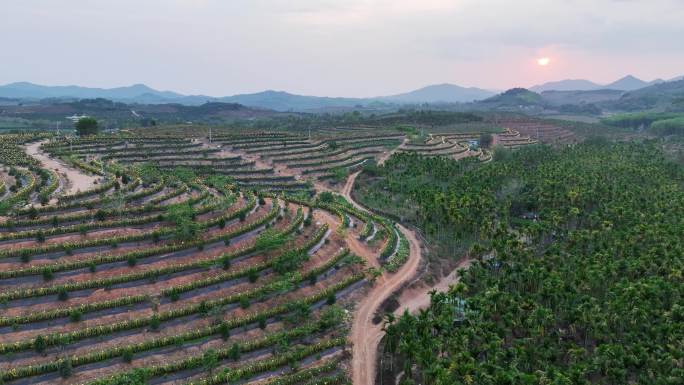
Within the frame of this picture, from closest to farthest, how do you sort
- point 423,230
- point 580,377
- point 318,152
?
point 580,377 < point 423,230 < point 318,152

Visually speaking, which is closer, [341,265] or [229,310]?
[229,310]

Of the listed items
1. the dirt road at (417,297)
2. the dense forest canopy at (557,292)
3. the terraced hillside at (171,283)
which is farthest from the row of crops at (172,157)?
the dirt road at (417,297)

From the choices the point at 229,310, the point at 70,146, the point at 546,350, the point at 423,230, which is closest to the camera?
the point at 546,350

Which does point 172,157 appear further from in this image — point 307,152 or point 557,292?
point 557,292

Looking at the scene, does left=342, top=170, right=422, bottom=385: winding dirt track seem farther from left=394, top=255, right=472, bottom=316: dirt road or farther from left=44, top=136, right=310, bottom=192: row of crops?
left=44, top=136, right=310, bottom=192: row of crops

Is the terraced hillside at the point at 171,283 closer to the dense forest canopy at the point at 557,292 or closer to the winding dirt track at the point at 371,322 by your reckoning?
the winding dirt track at the point at 371,322

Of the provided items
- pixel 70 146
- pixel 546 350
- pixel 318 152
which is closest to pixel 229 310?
pixel 546 350

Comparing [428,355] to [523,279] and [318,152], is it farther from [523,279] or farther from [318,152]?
[318,152]
